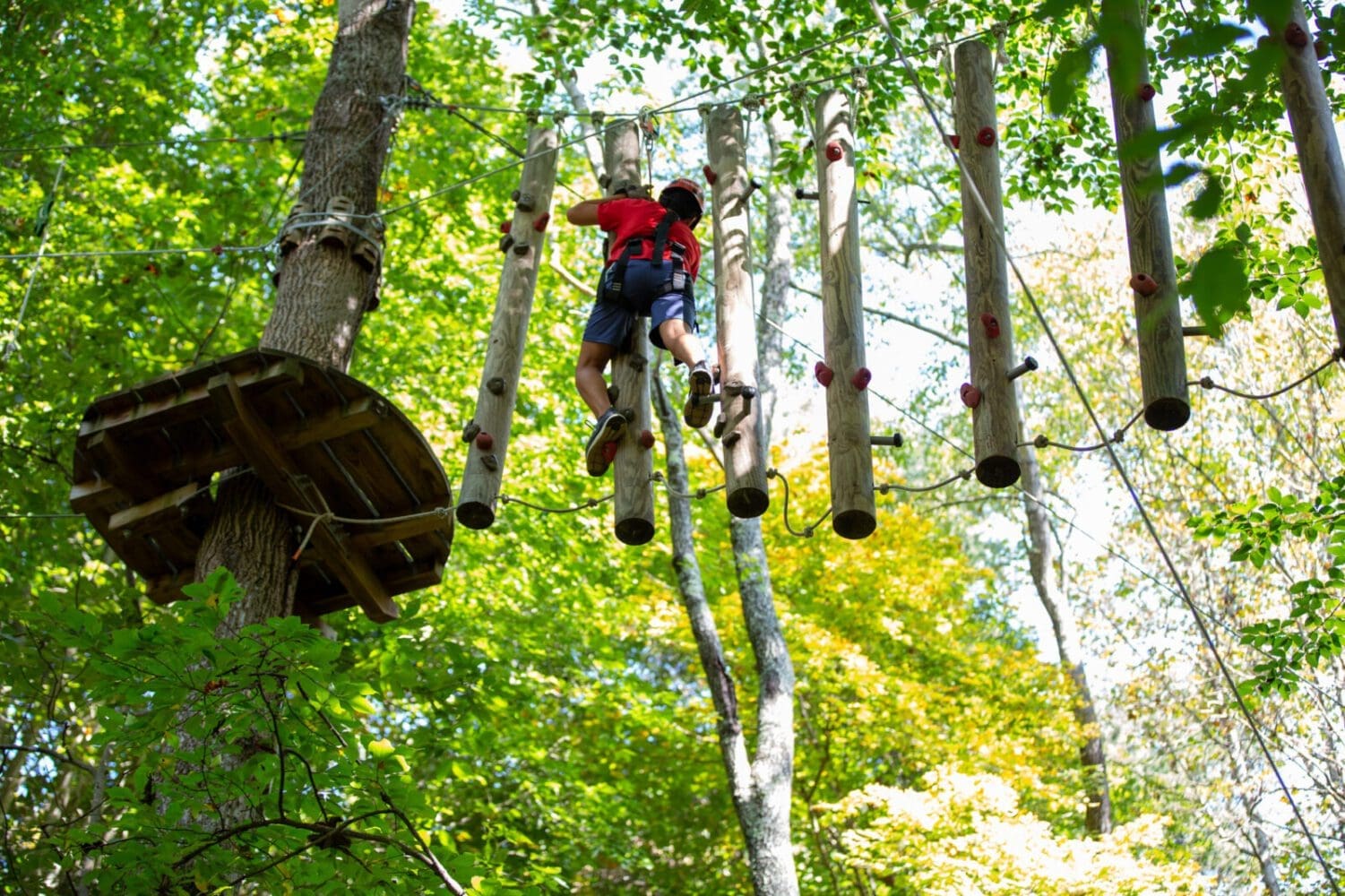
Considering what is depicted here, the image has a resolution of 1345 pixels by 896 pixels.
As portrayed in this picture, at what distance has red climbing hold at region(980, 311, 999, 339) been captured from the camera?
4199 mm

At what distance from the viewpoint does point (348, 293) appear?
18.8 feet

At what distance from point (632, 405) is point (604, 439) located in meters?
0.26

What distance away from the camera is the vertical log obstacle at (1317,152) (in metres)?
3.38

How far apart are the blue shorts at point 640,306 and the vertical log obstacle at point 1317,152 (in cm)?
217

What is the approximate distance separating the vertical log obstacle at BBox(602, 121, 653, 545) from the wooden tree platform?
0.74m

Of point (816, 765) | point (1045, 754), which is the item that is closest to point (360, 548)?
point (816, 765)

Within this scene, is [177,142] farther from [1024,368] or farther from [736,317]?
[1024,368]

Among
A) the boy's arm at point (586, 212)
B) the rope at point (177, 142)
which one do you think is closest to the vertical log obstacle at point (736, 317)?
the boy's arm at point (586, 212)

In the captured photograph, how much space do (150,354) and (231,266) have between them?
0.97 m

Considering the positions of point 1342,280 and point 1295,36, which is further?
point 1295,36

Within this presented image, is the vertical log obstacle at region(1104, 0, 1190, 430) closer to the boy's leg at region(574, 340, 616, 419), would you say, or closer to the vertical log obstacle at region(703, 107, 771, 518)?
the vertical log obstacle at region(703, 107, 771, 518)

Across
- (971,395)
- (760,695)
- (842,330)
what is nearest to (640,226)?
(842,330)

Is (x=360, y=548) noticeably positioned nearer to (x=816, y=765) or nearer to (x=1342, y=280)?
(x=1342, y=280)

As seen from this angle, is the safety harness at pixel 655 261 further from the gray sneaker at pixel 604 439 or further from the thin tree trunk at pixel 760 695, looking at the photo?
the thin tree trunk at pixel 760 695
